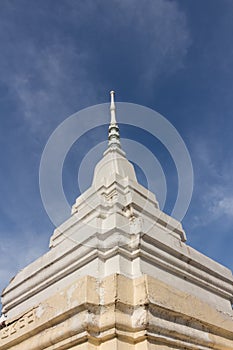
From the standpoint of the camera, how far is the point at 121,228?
17.7 feet

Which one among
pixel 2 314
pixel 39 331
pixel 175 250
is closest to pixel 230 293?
pixel 175 250

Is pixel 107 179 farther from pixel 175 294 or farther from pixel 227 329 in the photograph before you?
pixel 227 329

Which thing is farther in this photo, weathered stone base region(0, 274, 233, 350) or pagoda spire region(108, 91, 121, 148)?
pagoda spire region(108, 91, 121, 148)

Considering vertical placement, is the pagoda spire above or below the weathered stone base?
above

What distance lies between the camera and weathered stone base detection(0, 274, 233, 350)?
13.4ft

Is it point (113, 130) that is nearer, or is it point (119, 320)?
point (119, 320)

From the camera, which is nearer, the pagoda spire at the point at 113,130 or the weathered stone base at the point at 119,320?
the weathered stone base at the point at 119,320

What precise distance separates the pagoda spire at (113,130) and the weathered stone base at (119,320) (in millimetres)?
5300

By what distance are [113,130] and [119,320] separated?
640 centimetres

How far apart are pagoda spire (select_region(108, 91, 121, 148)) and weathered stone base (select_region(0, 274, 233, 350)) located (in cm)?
530

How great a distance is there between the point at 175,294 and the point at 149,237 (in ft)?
3.47

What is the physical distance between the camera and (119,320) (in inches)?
161

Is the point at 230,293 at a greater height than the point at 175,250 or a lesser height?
lesser

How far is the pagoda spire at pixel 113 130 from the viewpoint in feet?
30.8
